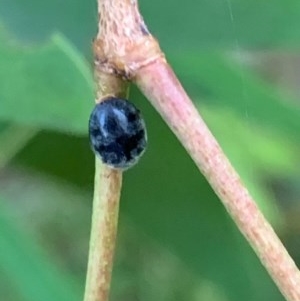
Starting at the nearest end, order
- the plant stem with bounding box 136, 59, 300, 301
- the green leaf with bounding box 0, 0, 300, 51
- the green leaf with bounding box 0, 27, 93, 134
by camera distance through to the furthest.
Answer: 1. the plant stem with bounding box 136, 59, 300, 301
2. the green leaf with bounding box 0, 27, 93, 134
3. the green leaf with bounding box 0, 0, 300, 51

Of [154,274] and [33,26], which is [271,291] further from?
[33,26]

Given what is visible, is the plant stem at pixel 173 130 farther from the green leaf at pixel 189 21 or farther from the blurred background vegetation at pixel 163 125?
the green leaf at pixel 189 21

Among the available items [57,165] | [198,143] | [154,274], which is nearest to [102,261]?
[198,143]

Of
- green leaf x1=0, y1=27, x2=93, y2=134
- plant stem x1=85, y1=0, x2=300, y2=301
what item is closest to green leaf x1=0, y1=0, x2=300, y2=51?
green leaf x1=0, y1=27, x2=93, y2=134

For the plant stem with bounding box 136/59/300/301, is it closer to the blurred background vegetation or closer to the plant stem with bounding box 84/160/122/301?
the plant stem with bounding box 84/160/122/301

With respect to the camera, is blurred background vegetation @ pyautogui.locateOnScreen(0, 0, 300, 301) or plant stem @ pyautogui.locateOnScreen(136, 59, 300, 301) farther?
blurred background vegetation @ pyautogui.locateOnScreen(0, 0, 300, 301)

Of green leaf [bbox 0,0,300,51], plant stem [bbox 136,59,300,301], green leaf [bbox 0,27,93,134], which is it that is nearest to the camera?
plant stem [bbox 136,59,300,301]

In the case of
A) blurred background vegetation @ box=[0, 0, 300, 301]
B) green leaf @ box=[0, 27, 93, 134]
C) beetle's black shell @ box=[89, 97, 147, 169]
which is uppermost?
beetle's black shell @ box=[89, 97, 147, 169]

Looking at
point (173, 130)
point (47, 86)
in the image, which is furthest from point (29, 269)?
point (173, 130)

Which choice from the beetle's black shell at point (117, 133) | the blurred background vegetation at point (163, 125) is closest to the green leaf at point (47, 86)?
the blurred background vegetation at point (163, 125)
